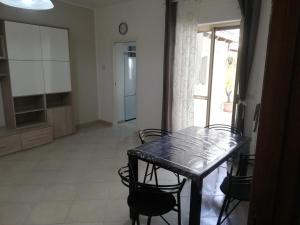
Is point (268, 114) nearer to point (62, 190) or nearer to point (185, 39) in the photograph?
point (62, 190)

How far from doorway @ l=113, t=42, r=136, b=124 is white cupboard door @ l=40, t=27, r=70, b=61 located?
115cm

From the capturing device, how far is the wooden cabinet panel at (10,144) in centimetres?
368

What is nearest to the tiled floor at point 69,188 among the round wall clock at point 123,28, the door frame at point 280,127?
the door frame at point 280,127

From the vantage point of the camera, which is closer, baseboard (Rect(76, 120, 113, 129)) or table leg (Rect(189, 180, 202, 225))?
table leg (Rect(189, 180, 202, 225))

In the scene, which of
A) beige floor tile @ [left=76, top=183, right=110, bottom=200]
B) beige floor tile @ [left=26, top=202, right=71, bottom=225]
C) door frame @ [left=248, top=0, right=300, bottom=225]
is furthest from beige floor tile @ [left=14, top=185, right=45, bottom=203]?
door frame @ [left=248, top=0, right=300, bottom=225]

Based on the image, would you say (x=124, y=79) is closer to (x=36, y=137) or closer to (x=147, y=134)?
(x=36, y=137)

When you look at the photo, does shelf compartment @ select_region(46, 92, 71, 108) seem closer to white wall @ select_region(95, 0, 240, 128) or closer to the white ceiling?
white wall @ select_region(95, 0, 240, 128)

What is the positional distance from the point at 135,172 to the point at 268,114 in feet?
5.96

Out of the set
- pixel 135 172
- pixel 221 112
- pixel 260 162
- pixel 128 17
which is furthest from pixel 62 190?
pixel 128 17

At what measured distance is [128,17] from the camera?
4.74 meters

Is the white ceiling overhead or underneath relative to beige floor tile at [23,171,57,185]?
overhead

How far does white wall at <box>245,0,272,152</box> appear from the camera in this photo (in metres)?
3.04

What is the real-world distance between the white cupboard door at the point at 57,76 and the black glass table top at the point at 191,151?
2.93m

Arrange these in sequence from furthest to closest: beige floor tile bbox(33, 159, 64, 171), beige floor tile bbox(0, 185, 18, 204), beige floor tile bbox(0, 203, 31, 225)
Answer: beige floor tile bbox(33, 159, 64, 171) → beige floor tile bbox(0, 185, 18, 204) → beige floor tile bbox(0, 203, 31, 225)
